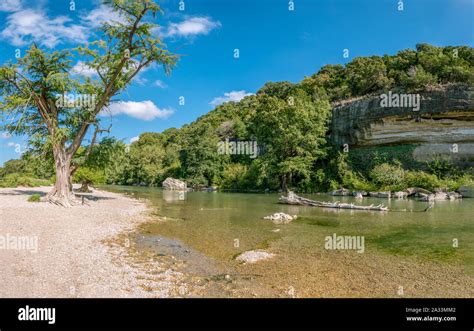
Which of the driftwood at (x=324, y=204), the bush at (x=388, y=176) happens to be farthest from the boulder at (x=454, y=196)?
the driftwood at (x=324, y=204)

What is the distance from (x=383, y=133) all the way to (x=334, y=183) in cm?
1059

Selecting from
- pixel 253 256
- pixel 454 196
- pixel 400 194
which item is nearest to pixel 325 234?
pixel 253 256

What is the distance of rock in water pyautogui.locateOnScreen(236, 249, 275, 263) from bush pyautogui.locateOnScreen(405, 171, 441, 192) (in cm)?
3534

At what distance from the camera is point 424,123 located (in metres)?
44.0

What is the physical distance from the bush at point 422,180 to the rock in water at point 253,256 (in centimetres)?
3534

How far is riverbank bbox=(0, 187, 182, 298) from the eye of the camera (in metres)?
6.74

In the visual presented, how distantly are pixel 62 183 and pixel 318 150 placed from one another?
125 ft

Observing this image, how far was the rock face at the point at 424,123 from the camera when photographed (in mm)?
41281

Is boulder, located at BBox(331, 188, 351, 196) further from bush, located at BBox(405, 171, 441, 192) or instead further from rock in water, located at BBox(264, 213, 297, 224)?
rock in water, located at BBox(264, 213, 297, 224)

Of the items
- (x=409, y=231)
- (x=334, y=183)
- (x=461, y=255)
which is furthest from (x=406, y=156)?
(x=461, y=255)

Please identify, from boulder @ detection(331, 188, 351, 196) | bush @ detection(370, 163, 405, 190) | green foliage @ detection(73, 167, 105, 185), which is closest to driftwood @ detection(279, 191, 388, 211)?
boulder @ detection(331, 188, 351, 196)
